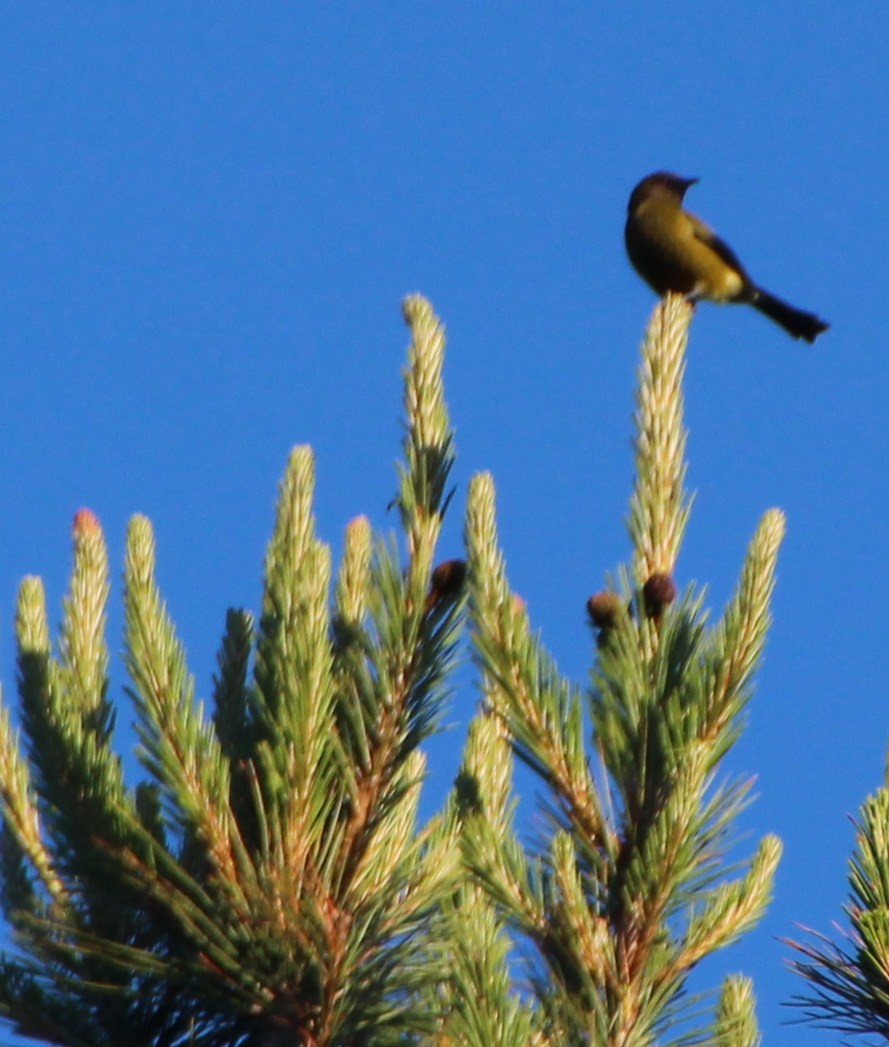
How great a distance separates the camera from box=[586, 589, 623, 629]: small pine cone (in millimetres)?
2154

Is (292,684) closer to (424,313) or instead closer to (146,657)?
(146,657)

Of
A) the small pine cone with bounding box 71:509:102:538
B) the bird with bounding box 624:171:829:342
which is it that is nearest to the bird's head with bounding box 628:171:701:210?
the bird with bounding box 624:171:829:342

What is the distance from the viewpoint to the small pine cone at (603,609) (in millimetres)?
2154

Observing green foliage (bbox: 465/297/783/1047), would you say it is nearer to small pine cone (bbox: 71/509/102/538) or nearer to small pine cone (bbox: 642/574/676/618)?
small pine cone (bbox: 642/574/676/618)

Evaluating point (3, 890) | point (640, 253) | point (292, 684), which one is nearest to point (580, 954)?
point (292, 684)

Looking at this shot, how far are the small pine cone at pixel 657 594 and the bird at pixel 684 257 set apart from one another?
397cm

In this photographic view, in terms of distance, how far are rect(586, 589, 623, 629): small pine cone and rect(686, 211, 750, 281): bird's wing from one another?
4765 mm

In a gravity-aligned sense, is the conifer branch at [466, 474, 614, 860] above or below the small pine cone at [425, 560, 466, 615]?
below

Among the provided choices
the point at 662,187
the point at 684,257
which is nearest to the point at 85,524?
the point at 684,257

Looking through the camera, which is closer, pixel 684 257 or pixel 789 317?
pixel 684 257

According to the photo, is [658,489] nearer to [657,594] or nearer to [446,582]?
[657,594]

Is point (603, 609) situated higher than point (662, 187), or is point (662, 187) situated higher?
point (662, 187)

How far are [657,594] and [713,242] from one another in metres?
4.92

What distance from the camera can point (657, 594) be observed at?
216cm
